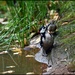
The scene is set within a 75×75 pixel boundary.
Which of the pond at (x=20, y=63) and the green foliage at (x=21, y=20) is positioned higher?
the green foliage at (x=21, y=20)

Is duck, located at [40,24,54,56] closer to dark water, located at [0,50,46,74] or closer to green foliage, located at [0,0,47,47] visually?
dark water, located at [0,50,46,74]

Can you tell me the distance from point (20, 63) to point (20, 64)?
0.04m

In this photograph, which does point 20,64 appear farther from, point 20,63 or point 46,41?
point 46,41

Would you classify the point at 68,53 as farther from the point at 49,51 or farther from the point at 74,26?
the point at 74,26

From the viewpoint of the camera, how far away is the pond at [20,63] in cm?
363

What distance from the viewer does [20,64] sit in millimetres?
3867

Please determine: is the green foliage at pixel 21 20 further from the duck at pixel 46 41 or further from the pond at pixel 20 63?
the duck at pixel 46 41

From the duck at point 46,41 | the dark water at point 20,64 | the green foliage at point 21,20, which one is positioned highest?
the green foliage at point 21,20

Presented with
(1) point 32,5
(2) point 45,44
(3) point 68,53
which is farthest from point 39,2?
(3) point 68,53

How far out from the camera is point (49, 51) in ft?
13.3

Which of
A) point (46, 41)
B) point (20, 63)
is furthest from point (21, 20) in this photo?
point (20, 63)

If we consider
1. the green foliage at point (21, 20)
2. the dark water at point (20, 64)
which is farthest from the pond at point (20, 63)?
the green foliage at point (21, 20)

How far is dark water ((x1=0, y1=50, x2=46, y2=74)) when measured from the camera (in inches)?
143

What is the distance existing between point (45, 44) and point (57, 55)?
0.27 metres
